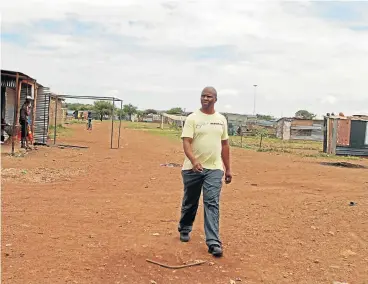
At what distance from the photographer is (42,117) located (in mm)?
21250

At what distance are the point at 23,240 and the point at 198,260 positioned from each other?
1991 mm

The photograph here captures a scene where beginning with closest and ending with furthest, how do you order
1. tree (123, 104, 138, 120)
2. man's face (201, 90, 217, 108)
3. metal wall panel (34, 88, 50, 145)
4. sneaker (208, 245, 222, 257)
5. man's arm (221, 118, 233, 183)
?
sneaker (208, 245, 222, 257)
man's face (201, 90, 217, 108)
man's arm (221, 118, 233, 183)
metal wall panel (34, 88, 50, 145)
tree (123, 104, 138, 120)

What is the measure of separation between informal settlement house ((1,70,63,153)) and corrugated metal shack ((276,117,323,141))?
30.2 m

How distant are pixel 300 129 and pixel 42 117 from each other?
1240 inches

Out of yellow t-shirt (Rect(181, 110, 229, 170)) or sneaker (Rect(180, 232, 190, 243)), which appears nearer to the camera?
yellow t-shirt (Rect(181, 110, 229, 170))

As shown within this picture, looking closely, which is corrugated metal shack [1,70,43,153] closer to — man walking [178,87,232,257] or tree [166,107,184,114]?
man walking [178,87,232,257]

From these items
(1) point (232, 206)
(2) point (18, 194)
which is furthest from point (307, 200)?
(2) point (18, 194)

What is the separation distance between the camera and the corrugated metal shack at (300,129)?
156ft

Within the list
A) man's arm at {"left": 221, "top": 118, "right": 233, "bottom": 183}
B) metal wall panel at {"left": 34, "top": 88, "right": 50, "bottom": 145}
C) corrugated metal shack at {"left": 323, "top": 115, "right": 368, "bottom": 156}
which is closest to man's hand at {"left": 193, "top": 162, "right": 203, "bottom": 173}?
man's arm at {"left": 221, "top": 118, "right": 233, "bottom": 183}

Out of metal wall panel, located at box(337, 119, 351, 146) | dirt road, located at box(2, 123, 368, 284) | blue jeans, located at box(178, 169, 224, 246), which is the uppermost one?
metal wall panel, located at box(337, 119, 351, 146)

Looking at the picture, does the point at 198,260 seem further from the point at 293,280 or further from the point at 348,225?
the point at 348,225

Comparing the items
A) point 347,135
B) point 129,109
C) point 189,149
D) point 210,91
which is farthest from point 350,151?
point 129,109

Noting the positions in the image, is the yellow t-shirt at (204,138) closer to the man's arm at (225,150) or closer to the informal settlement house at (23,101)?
the man's arm at (225,150)

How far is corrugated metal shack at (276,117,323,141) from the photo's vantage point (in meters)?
47.4
